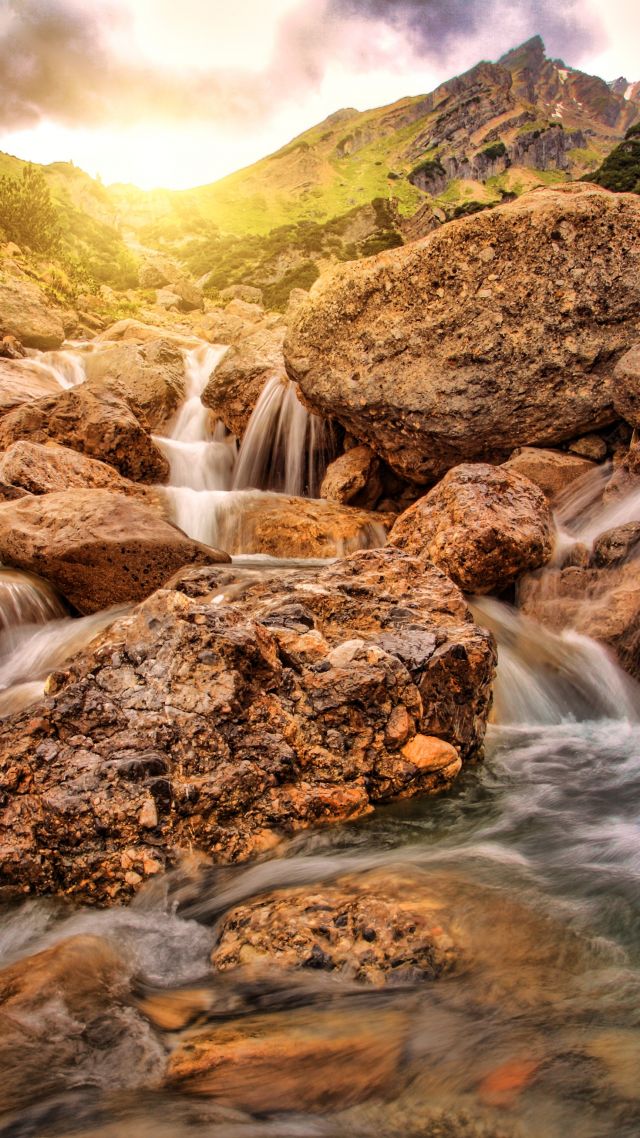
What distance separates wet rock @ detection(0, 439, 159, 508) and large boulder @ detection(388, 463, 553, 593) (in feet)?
15.6

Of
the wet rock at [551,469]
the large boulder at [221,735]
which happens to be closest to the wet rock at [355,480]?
the wet rock at [551,469]

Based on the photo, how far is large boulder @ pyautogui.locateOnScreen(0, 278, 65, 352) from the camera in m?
18.6

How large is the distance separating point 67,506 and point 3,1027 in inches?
247

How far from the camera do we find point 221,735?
128 inches

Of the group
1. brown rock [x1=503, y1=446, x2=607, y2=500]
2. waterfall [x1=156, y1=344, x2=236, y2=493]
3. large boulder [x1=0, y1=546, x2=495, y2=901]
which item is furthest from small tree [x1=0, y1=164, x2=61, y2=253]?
large boulder [x1=0, y1=546, x2=495, y2=901]

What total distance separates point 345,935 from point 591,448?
329 inches

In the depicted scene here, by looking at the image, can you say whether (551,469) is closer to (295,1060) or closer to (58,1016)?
(295,1060)

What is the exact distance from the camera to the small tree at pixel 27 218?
96.1ft

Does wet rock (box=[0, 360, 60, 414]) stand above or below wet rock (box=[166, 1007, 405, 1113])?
above

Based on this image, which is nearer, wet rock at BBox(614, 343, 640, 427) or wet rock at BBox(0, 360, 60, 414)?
wet rock at BBox(614, 343, 640, 427)

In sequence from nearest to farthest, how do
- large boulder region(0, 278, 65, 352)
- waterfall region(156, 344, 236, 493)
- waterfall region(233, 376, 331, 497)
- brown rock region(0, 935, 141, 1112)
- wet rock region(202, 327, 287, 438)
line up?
brown rock region(0, 935, 141, 1112)
waterfall region(233, 376, 331, 497)
waterfall region(156, 344, 236, 493)
wet rock region(202, 327, 287, 438)
large boulder region(0, 278, 65, 352)

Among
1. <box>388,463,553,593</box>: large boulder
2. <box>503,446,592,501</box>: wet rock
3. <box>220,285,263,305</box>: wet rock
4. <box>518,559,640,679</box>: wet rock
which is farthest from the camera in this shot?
<box>220,285,263,305</box>: wet rock

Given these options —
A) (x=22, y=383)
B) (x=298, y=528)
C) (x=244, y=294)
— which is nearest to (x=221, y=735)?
(x=298, y=528)

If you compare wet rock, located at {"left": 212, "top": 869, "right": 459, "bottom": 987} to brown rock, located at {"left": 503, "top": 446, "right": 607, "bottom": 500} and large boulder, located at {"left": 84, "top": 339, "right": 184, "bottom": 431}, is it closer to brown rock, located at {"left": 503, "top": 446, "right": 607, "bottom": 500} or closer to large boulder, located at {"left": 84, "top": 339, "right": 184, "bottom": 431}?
brown rock, located at {"left": 503, "top": 446, "right": 607, "bottom": 500}
